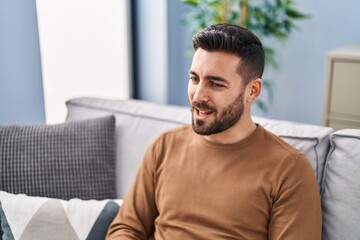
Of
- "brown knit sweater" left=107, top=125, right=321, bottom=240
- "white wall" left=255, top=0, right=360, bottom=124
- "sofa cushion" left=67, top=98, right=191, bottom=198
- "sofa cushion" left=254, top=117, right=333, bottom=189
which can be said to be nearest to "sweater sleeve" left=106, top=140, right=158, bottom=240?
"brown knit sweater" left=107, top=125, right=321, bottom=240

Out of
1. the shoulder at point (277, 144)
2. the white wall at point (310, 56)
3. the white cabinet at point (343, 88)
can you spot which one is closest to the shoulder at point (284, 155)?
the shoulder at point (277, 144)

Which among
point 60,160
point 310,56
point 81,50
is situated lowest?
point 60,160

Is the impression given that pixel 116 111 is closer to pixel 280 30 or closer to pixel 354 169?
pixel 354 169

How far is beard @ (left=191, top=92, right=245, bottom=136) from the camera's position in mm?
1253

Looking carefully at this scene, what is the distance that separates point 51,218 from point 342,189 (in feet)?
2.87

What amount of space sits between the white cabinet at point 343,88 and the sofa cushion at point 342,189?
0.68 meters

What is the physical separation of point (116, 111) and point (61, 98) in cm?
41

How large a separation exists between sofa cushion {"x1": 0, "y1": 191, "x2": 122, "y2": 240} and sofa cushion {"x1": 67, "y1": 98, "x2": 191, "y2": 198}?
254 millimetres

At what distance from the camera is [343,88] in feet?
6.48

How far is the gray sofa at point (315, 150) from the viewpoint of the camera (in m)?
1.25

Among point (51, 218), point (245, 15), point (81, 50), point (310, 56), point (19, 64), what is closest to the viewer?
point (51, 218)

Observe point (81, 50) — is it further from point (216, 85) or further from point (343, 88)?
point (343, 88)

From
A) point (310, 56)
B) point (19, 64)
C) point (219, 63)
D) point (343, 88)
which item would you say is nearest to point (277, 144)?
point (219, 63)

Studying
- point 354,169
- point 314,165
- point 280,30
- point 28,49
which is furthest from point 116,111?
point 280,30
